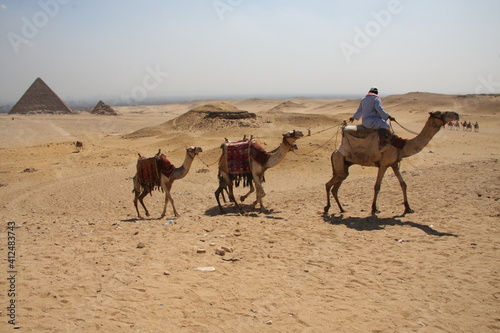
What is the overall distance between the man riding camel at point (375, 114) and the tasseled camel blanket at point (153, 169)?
5374 millimetres

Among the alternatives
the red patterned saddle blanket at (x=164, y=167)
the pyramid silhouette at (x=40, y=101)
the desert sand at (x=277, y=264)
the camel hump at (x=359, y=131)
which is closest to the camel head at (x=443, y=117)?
the camel hump at (x=359, y=131)

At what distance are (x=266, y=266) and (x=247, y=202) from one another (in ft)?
21.2

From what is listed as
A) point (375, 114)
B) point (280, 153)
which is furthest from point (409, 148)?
point (280, 153)

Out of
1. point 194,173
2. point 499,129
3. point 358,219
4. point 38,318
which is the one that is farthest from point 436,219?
point 499,129

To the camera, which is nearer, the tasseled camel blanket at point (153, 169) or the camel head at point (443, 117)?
the camel head at point (443, 117)

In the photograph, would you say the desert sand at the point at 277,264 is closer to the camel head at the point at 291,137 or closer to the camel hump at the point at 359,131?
the camel head at the point at 291,137

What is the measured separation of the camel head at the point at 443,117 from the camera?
25.5ft

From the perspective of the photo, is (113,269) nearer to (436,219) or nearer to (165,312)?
(165,312)

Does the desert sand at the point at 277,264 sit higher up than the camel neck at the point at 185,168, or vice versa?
the camel neck at the point at 185,168

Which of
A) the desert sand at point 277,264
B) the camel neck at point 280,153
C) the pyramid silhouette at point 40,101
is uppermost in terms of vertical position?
the pyramid silhouette at point 40,101

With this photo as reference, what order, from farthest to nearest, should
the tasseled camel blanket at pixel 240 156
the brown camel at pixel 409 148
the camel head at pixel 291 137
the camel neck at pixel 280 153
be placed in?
the tasseled camel blanket at pixel 240 156, the camel neck at pixel 280 153, the camel head at pixel 291 137, the brown camel at pixel 409 148

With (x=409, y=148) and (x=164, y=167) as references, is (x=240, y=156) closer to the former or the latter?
(x=164, y=167)

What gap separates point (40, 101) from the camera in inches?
2938

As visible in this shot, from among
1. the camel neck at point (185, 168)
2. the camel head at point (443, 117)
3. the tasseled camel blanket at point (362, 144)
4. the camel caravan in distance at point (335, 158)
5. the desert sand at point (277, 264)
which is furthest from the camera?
the camel neck at point (185, 168)
